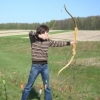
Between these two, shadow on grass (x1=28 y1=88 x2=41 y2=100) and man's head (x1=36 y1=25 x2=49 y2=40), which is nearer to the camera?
man's head (x1=36 y1=25 x2=49 y2=40)

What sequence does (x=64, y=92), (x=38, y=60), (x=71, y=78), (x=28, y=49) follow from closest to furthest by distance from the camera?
(x=38, y=60)
(x=64, y=92)
(x=71, y=78)
(x=28, y=49)

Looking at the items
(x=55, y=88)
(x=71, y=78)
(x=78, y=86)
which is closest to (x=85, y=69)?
(x=71, y=78)

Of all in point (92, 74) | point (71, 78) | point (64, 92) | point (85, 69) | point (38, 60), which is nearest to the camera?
point (38, 60)

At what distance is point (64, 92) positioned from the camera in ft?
28.3

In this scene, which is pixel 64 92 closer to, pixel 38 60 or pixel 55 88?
pixel 55 88

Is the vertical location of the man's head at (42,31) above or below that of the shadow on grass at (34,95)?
above

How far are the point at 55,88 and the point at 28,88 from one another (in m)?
2.52

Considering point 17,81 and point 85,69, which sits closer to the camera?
point 17,81

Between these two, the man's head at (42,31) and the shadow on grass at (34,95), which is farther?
the shadow on grass at (34,95)

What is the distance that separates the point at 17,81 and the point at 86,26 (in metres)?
48.4

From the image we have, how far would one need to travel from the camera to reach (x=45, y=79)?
6.59 meters

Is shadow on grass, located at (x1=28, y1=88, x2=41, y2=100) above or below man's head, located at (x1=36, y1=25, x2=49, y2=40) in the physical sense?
below

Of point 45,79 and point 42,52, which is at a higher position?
point 42,52

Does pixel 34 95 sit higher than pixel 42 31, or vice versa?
pixel 42 31
